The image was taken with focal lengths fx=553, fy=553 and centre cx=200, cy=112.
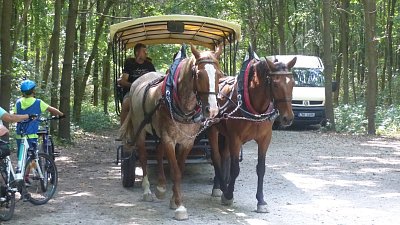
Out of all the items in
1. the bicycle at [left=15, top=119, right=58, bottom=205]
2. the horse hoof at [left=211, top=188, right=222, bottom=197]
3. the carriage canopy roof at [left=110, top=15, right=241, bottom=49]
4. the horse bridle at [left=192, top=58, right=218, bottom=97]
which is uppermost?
the carriage canopy roof at [left=110, top=15, right=241, bottom=49]

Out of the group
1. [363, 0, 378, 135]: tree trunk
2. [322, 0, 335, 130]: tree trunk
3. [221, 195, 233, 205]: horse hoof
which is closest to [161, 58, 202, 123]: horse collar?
[221, 195, 233, 205]: horse hoof

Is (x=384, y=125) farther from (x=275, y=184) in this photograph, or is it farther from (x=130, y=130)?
(x=130, y=130)

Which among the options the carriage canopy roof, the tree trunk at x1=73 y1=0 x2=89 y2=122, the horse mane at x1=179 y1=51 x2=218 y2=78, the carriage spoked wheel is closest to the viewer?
the horse mane at x1=179 y1=51 x2=218 y2=78

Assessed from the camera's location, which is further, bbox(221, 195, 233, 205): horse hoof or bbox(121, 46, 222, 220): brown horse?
bbox(221, 195, 233, 205): horse hoof

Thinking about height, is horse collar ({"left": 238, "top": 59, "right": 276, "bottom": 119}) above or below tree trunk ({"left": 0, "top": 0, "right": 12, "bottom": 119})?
below

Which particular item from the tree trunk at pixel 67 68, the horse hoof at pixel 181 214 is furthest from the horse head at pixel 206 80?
the tree trunk at pixel 67 68

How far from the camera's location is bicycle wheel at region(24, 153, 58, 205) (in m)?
8.15

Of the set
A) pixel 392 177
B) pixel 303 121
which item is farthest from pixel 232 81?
pixel 303 121

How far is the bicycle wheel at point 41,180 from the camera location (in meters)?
8.15

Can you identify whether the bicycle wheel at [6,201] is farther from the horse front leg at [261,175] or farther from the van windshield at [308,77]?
the van windshield at [308,77]

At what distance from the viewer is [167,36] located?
11.9 meters

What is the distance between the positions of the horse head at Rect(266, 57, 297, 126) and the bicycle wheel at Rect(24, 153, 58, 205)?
144 inches

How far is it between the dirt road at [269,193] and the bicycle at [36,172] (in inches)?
7.4

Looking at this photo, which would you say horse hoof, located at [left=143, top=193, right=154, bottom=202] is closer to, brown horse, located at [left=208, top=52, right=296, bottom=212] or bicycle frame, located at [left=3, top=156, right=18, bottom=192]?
brown horse, located at [left=208, top=52, right=296, bottom=212]
